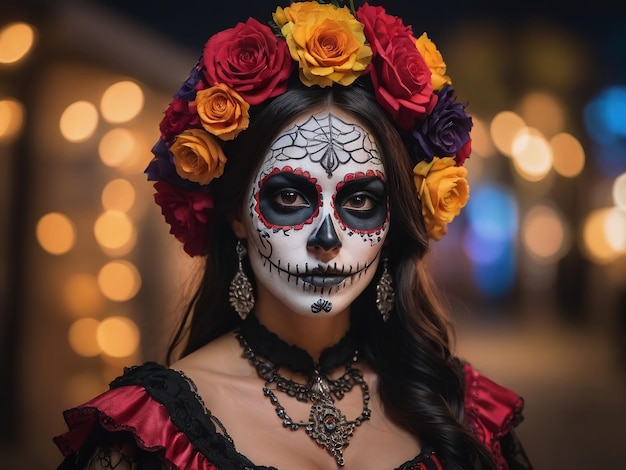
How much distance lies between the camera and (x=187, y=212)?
2.17 metres

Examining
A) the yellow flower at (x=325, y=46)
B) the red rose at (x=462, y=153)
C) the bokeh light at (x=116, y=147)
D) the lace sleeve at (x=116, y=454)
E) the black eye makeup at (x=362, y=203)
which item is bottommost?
the lace sleeve at (x=116, y=454)

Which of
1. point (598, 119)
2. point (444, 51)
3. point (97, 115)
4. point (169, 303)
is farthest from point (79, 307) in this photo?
point (598, 119)

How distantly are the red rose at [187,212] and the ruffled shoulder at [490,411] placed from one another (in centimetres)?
83

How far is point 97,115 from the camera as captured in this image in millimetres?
3830

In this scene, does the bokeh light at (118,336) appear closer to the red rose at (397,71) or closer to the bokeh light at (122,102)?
the bokeh light at (122,102)

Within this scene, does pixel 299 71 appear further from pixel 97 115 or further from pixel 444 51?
pixel 444 51

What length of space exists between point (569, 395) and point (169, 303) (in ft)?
7.80

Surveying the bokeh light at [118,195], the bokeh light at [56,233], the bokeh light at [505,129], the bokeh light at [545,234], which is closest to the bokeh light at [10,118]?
the bokeh light at [56,233]

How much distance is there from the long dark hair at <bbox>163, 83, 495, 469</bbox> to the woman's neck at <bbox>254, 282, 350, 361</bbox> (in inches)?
5.2

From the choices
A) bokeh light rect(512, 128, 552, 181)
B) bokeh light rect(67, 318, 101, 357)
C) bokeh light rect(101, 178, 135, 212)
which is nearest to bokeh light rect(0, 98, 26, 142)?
bokeh light rect(101, 178, 135, 212)

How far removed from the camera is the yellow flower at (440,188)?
2.17 meters

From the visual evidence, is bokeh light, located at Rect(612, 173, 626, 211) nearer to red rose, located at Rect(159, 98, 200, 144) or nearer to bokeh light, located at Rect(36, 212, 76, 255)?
bokeh light, located at Rect(36, 212, 76, 255)

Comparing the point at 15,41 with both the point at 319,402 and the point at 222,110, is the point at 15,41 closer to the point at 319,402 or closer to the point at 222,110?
the point at 222,110

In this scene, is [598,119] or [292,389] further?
[598,119]
